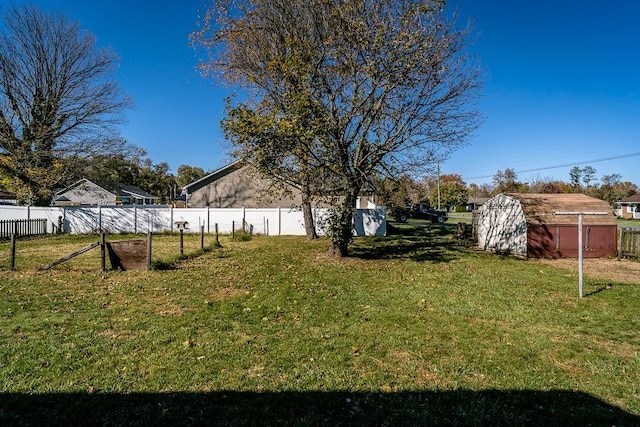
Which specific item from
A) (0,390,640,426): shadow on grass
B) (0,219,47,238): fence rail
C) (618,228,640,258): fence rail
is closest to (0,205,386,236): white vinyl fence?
(0,219,47,238): fence rail

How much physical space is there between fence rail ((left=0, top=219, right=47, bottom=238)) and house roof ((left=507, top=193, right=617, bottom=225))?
896 inches

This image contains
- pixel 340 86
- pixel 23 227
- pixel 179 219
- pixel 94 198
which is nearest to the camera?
pixel 340 86

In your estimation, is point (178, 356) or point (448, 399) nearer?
point (448, 399)

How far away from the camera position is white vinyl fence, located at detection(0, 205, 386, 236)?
20.8 m

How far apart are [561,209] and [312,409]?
48.9ft

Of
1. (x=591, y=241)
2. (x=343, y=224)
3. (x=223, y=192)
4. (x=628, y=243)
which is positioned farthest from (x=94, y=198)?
(x=628, y=243)

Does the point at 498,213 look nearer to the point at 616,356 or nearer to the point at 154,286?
the point at 616,356

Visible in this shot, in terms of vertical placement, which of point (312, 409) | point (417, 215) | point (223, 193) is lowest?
point (312, 409)

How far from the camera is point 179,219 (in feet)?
69.8

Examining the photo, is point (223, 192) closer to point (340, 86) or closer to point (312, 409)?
point (340, 86)

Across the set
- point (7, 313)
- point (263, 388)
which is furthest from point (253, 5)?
point (263, 388)

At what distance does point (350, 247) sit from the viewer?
15.3 meters

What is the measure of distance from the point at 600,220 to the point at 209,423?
16.3 metres

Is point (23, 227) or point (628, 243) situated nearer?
point (628, 243)
